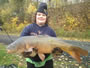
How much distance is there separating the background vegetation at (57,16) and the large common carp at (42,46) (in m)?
11.2

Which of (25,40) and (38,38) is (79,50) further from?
(25,40)

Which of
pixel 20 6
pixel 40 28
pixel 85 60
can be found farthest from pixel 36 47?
pixel 20 6

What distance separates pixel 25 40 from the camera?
2484 millimetres

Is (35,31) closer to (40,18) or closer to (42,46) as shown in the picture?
(40,18)

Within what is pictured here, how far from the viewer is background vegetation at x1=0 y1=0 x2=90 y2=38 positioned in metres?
15.5

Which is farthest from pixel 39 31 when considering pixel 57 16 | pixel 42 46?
pixel 57 16

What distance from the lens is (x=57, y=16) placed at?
18.8m

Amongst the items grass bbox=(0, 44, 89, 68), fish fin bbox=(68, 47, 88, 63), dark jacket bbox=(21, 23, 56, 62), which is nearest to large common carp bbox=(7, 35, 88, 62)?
fish fin bbox=(68, 47, 88, 63)

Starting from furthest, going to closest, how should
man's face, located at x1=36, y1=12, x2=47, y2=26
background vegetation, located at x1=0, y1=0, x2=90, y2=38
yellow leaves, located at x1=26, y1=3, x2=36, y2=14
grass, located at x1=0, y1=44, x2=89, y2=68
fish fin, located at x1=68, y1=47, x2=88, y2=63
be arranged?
yellow leaves, located at x1=26, y1=3, x2=36, y2=14
background vegetation, located at x1=0, y1=0, x2=90, y2=38
grass, located at x1=0, y1=44, x2=89, y2=68
man's face, located at x1=36, y1=12, x2=47, y2=26
fish fin, located at x1=68, y1=47, x2=88, y2=63

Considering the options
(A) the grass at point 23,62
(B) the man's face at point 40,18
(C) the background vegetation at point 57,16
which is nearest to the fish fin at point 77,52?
(B) the man's face at point 40,18

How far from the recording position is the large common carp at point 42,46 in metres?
2.43

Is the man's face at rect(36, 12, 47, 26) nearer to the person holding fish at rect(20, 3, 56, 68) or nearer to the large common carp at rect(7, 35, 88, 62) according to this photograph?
the person holding fish at rect(20, 3, 56, 68)

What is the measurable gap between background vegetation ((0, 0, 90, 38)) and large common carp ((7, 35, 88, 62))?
1123 centimetres

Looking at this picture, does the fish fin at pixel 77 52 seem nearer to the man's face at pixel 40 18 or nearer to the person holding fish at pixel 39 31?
the person holding fish at pixel 39 31
